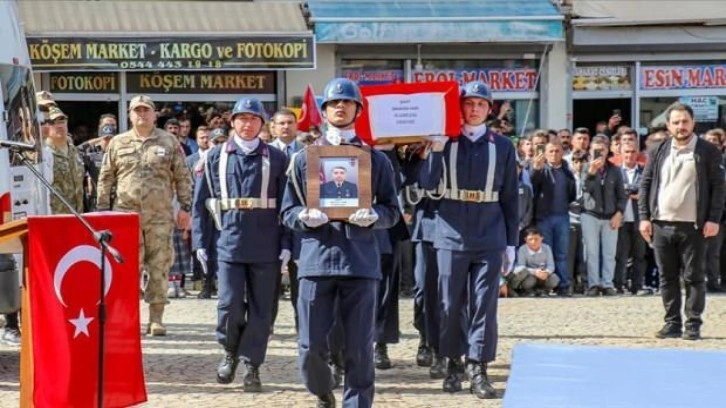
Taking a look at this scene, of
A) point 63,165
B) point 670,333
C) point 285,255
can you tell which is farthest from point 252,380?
point 670,333

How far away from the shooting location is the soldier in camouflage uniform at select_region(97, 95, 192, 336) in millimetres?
11758

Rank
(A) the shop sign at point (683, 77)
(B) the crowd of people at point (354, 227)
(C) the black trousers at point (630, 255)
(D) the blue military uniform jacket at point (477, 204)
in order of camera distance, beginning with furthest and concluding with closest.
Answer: (A) the shop sign at point (683, 77) → (C) the black trousers at point (630, 255) → (D) the blue military uniform jacket at point (477, 204) → (B) the crowd of people at point (354, 227)

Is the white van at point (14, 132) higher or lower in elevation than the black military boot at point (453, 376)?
higher

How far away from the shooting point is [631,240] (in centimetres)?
1686

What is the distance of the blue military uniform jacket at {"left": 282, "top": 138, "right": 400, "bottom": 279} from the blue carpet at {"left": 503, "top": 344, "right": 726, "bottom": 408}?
151 centimetres

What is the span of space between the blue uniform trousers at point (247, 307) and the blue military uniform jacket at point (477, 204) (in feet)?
3.86

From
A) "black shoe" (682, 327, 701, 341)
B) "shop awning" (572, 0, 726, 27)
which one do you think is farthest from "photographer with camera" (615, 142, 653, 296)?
"shop awning" (572, 0, 726, 27)

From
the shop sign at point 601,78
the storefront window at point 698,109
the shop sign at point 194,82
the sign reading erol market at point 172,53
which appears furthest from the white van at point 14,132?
the storefront window at point 698,109

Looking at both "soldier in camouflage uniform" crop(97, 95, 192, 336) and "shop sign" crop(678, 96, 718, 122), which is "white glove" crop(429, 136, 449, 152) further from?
"shop sign" crop(678, 96, 718, 122)

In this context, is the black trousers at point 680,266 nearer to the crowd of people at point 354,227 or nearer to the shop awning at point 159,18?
the crowd of people at point 354,227

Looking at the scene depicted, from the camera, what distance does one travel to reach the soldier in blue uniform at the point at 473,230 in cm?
937

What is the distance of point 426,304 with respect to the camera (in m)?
10.1

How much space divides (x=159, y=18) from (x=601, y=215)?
7.94 metres

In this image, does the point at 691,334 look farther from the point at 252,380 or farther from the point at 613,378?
the point at 252,380
